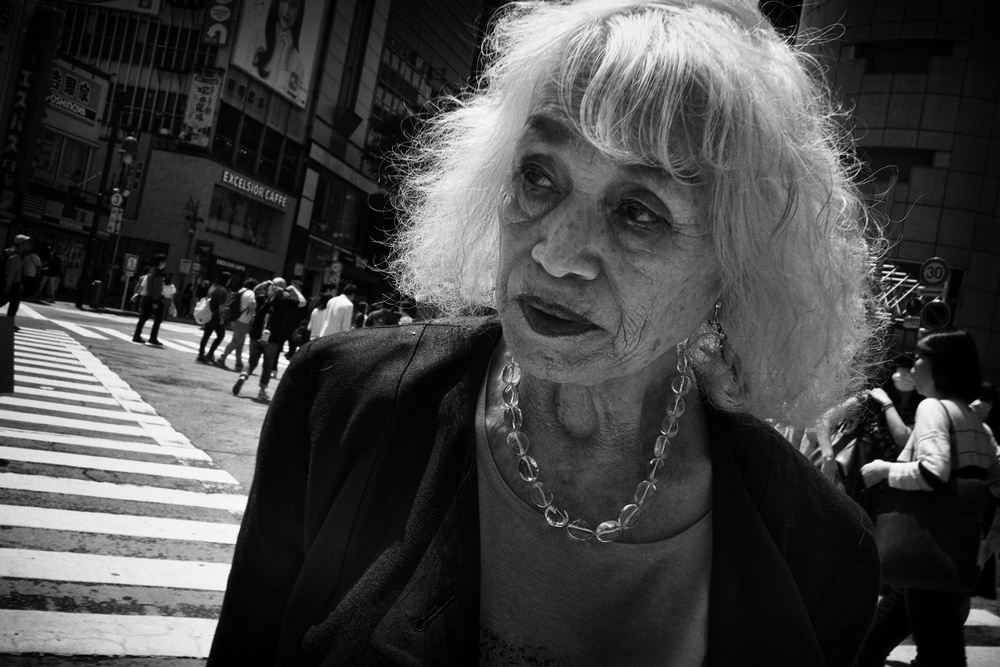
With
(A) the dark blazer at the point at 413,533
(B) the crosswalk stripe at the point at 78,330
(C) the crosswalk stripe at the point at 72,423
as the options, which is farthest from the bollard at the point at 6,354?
(B) the crosswalk stripe at the point at 78,330

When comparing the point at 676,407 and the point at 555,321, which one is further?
the point at 676,407

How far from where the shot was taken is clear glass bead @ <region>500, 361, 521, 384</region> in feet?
5.10

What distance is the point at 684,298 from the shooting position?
4.71 ft

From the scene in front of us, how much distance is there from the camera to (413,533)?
1276 mm

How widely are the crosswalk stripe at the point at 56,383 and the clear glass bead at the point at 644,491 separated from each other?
28.3ft

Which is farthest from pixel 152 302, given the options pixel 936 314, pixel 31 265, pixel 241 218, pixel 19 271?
pixel 241 218

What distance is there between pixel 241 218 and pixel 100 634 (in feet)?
114

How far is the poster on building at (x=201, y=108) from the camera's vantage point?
31938 millimetres

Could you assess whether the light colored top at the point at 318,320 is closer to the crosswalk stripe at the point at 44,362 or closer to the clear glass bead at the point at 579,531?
the crosswalk stripe at the point at 44,362

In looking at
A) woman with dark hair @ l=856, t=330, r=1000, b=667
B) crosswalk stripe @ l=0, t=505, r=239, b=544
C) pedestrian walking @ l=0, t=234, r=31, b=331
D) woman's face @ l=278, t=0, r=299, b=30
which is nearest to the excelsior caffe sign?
woman's face @ l=278, t=0, r=299, b=30

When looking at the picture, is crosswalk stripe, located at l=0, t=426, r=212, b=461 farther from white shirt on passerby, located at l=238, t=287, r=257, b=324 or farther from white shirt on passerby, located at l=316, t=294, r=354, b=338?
white shirt on passerby, located at l=238, t=287, r=257, b=324

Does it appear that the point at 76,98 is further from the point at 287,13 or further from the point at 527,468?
the point at 527,468

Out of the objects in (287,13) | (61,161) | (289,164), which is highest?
(287,13)

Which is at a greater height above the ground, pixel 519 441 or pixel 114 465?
pixel 519 441
